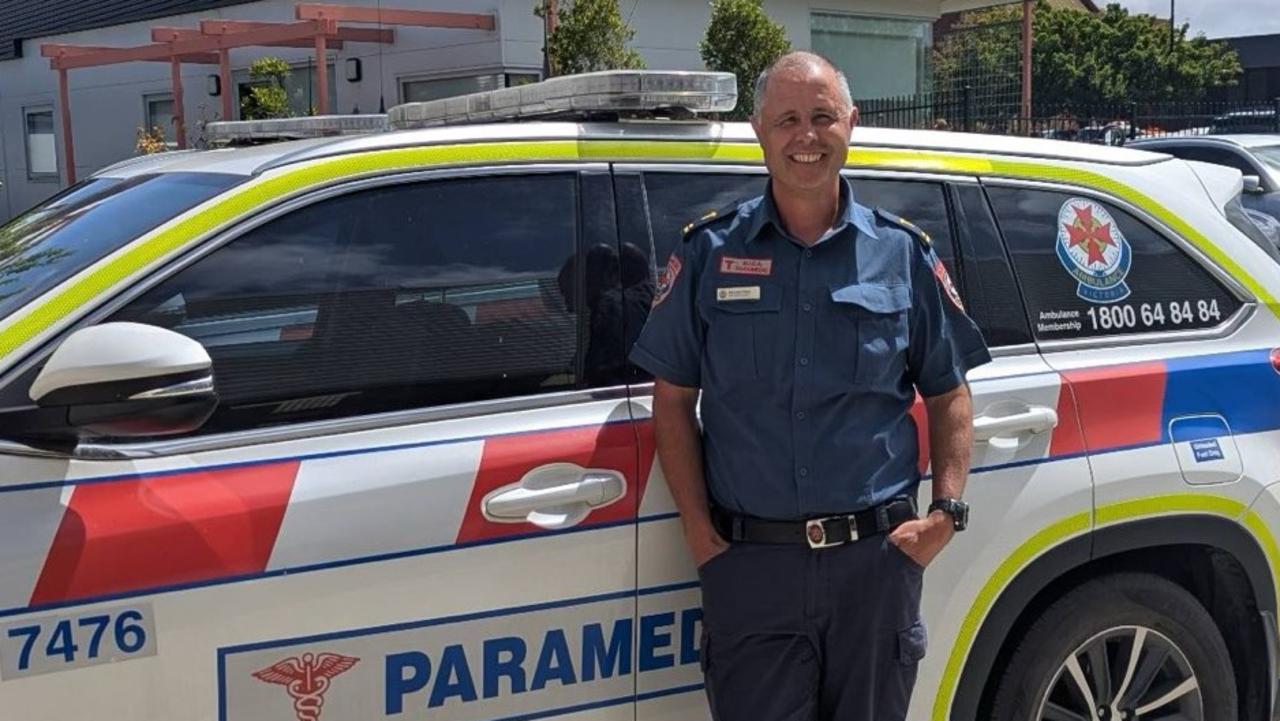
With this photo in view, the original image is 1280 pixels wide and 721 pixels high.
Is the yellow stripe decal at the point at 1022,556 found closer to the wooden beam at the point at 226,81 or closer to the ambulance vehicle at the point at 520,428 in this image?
the ambulance vehicle at the point at 520,428

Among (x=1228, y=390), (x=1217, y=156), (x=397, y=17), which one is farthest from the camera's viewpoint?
(x=397, y=17)

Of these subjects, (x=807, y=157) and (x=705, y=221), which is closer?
(x=807, y=157)

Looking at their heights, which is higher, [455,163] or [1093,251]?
[455,163]

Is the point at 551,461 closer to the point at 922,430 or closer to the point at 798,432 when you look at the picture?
the point at 798,432

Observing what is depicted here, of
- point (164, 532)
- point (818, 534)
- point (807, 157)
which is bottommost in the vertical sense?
point (818, 534)

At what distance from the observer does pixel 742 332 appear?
2400 millimetres

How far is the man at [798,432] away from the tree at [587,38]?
10.9 meters

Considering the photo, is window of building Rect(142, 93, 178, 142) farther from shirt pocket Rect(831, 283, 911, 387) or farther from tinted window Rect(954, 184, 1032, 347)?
shirt pocket Rect(831, 283, 911, 387)

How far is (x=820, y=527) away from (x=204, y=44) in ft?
49.3

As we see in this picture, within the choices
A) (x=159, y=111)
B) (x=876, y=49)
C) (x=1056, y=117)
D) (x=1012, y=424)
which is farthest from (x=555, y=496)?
(x=159, y=111)

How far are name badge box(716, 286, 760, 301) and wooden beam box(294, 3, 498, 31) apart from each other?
1208cm

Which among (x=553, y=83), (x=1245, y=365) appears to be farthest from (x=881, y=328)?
(x=1245, y=365)

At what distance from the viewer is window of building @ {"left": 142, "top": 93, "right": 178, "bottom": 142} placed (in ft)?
63.6

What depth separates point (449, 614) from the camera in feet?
7.43
